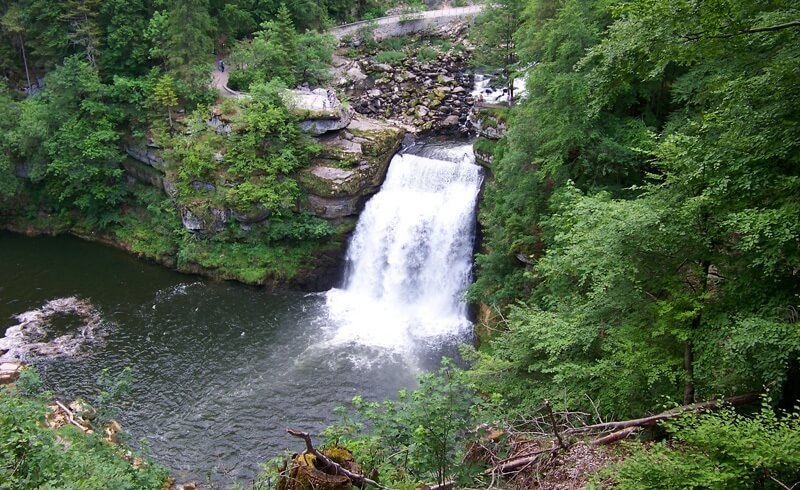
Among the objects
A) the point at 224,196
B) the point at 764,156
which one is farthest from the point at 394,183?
the point at 764,156

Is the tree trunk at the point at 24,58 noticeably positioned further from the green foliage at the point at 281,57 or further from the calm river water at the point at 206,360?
the green foliage at the point at 281,57

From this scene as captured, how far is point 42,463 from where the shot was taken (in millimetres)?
9242

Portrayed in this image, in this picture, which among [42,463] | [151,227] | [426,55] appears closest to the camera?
[42,463]

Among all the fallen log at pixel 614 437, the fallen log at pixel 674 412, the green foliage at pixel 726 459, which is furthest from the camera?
the fallen log at pixel 614 437

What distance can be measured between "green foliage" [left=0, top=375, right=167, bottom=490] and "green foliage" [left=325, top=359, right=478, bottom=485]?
4.72 metres

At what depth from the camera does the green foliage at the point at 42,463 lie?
8.77 metres

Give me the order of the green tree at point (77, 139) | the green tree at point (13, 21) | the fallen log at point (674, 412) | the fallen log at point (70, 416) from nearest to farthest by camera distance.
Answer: the fallen log at point (674, 412), the fallen log at point (70, 416), the green tree at point (77, 139), the green tree at point (13, 21)

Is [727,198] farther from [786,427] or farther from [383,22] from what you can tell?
[383,22]

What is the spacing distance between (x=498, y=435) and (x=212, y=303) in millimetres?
17913

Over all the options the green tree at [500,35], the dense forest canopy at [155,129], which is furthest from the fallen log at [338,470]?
the green tree at [500,35]

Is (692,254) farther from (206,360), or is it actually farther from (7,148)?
(7,148)

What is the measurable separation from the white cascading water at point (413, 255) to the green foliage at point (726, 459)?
15.8 m

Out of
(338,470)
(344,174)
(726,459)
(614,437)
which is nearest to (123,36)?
(344,174)

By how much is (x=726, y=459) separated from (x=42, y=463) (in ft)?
32.2
